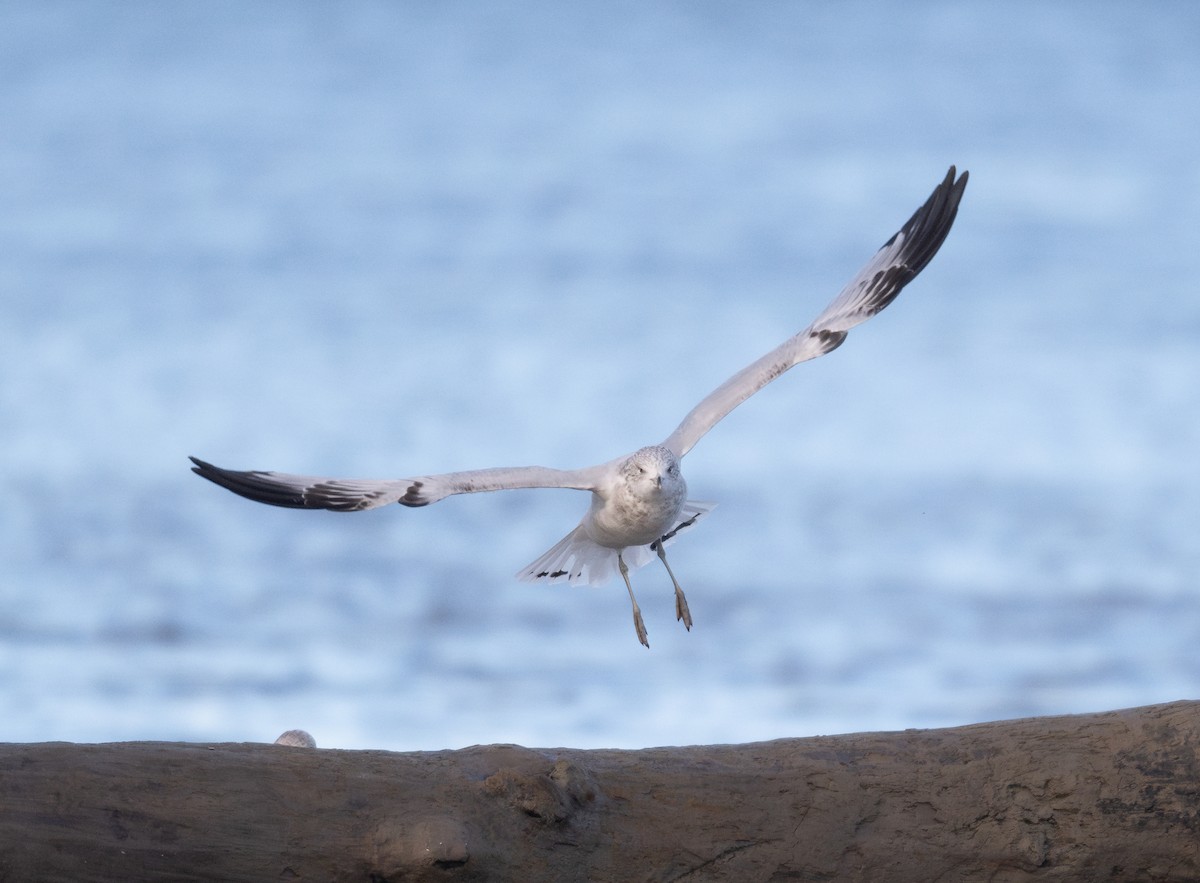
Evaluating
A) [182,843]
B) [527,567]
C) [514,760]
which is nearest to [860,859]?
[514,760]

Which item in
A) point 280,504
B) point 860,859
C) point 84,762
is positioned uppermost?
point 280,504

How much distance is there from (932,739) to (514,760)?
1466 millimetres

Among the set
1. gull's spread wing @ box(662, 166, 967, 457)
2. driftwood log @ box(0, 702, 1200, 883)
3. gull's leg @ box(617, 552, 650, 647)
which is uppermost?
gull's spread wing @ box(662, 166, 967, 457)

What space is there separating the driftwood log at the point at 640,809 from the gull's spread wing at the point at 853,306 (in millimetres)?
2411

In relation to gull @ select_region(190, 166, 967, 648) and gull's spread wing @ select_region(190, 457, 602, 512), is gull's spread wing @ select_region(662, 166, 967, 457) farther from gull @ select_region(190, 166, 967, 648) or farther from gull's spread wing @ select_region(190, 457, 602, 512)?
gull's spread wing @ select_region(190, 457, 602, 512)

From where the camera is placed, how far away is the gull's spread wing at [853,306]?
6.93 m

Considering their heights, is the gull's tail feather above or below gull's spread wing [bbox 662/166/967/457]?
below

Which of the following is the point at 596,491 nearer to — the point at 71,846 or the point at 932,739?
the point at 932,739

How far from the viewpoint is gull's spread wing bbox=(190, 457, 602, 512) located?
5.98 m

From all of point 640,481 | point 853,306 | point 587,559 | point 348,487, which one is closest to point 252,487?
point 348,487

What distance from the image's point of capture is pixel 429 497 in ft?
19.6

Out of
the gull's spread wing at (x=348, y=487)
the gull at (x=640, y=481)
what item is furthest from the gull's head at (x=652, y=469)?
the gull's spread wing at (x=348, y=487)

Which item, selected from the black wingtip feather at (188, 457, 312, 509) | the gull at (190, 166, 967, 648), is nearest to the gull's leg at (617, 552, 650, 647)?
the gull at (190, 166, 967, 648)

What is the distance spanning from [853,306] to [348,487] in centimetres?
291
